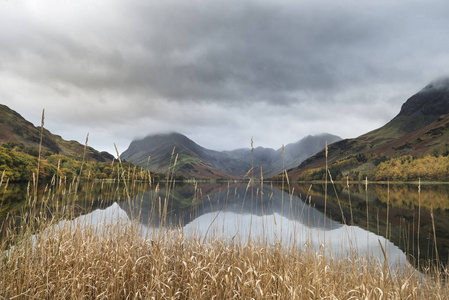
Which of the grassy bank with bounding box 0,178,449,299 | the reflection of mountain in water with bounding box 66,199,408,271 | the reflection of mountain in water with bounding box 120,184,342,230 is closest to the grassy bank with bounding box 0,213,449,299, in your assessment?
the grassy bank with bounding box 0,178,449,299

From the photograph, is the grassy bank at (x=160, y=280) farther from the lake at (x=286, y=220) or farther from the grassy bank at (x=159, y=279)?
the lake at (x=286, y=220)

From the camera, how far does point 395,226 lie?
768 inches

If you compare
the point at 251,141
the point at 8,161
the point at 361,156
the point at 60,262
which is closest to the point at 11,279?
the point at 60,262

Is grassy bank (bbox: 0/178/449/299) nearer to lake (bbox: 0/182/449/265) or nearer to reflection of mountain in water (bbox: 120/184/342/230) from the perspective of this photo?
lake (bbox: 0/182/449/265)

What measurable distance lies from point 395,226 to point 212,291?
70.8ft

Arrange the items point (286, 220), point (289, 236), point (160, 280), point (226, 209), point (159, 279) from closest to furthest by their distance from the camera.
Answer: point (159, 279) < point (160, 280) < point (226, 209) < point (289, 236) < point (286, 220)

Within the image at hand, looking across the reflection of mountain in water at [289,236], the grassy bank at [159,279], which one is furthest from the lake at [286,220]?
the grassy bank at [159,279]

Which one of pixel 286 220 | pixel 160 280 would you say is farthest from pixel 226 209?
pixel 286 220

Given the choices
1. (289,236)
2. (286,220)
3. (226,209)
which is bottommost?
(286,220)

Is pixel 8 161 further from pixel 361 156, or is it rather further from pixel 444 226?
pixel 361 156

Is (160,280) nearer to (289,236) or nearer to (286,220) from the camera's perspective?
(289,236)

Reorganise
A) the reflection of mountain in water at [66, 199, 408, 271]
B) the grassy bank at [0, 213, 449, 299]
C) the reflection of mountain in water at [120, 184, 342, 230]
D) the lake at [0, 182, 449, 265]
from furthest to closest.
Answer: the reflection of mountain in water at [120, 184, 342, 230]
the lake at [0, 182, 449, 265]
the reflection of mountain in water at [66, 199, 408, 271]
the grassy bank at [0, 213, 449, 299]

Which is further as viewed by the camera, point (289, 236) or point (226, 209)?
point (289, 236)

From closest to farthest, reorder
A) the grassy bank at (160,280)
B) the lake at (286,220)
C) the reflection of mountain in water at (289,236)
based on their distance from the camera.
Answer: the grassy bank at (160,280) < the reflection of mountain in water at (289,236) < the lake at (286,220)
